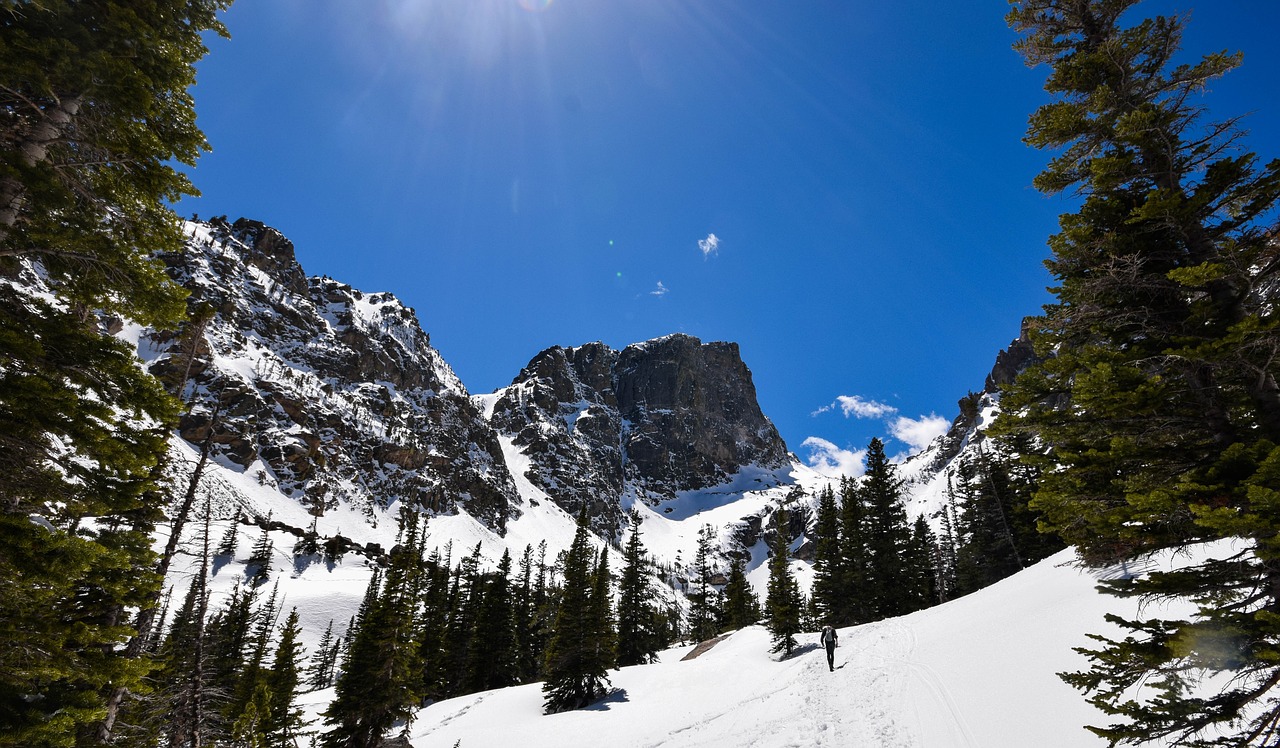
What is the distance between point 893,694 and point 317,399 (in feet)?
545

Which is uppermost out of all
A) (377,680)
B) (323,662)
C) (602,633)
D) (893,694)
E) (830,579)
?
(830,579)

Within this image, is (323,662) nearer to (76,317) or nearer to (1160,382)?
(76,317)

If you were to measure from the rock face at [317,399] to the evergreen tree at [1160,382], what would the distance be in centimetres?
12771

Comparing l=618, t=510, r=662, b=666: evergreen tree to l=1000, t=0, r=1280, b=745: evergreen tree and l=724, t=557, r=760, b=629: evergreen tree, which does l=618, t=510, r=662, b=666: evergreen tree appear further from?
l=1000, t=0, r=1280, b=745: evergreen tree

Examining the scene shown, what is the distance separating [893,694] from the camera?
45.0 feet

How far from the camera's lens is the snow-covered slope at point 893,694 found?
33.7 feet

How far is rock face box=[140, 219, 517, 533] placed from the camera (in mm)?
121062

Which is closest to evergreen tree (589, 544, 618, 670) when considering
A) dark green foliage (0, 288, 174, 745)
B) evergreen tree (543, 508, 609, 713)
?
evergreen tree (543, 508, 609, 713)

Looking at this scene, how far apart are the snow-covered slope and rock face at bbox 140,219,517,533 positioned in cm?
10863

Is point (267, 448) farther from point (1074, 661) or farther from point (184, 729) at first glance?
point (1074, 661)

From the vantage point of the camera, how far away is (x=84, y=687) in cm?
615

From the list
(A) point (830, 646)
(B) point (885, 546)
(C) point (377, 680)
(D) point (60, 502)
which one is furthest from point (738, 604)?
(D) point (60, 502)

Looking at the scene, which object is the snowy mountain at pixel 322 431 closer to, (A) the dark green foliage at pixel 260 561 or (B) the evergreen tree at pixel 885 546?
(A) the dark green foliage at pixel 260 561

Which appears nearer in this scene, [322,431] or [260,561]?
[260,561]
